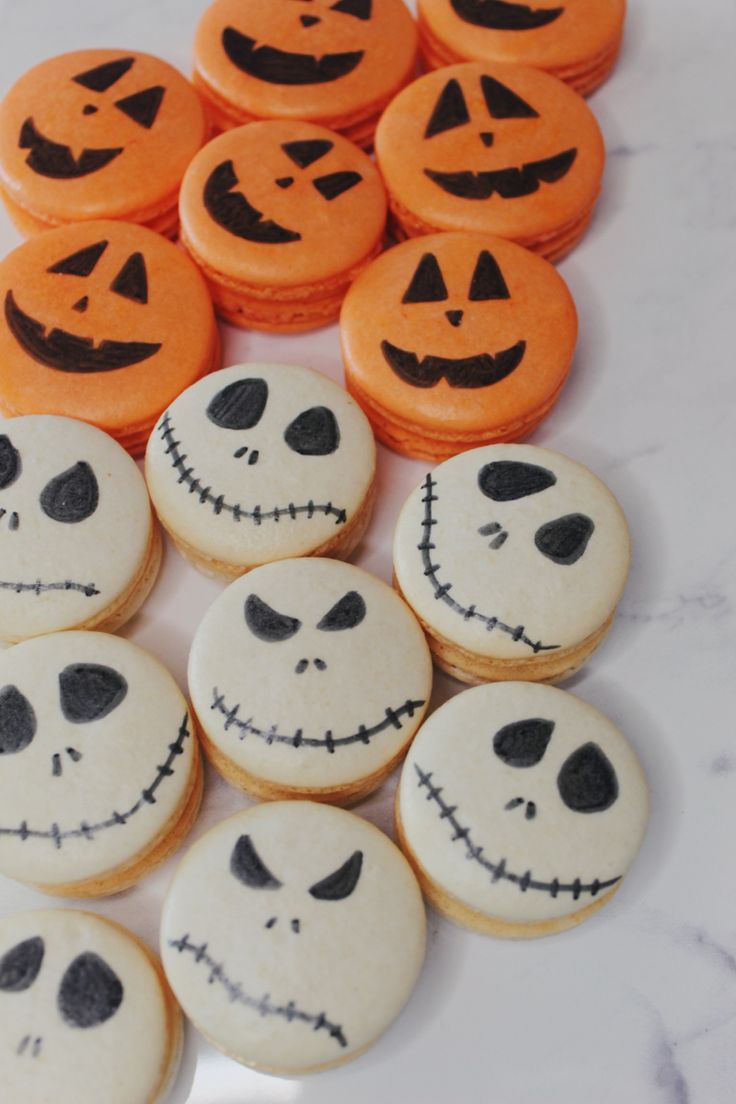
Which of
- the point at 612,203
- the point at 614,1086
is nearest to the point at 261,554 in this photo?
the point at 614,1086

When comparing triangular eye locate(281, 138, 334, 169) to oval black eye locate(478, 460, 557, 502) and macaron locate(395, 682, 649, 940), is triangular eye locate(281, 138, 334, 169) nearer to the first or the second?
oval black eye locate(478, 460, 557, 502)

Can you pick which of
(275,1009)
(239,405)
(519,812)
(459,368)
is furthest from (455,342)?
(275,1009)

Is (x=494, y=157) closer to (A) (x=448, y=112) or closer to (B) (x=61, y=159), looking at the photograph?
(A) (x=448, y=112)

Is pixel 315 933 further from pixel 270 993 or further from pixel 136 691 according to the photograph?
pixel 136 691

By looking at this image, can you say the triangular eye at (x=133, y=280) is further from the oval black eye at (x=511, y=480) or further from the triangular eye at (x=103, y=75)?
the oval black eye at (x=511, y=480)

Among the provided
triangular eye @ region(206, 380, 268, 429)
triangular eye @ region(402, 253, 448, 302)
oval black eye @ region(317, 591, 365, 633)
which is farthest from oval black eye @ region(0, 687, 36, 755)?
triangular eye @ region(402, 253, 448, 302)

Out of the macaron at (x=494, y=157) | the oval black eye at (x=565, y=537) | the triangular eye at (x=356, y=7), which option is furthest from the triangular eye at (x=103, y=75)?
the oval black eye at (x=565, y=537)

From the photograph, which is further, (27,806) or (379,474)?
(379,474)
